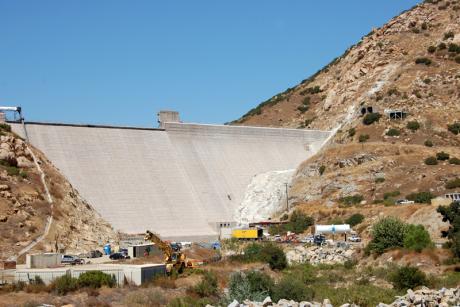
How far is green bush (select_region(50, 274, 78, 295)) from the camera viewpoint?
33375 mm

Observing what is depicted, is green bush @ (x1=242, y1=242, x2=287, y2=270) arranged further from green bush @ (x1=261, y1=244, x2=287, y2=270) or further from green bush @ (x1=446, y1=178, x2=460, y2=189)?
green bush @ (x1=446, y1=178, x2=460, y2=189)

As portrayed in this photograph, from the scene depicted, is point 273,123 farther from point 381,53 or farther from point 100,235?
point 100,235

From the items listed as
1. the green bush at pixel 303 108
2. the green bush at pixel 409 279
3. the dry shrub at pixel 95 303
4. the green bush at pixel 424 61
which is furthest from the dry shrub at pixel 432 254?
the green bush at pixel 303 108

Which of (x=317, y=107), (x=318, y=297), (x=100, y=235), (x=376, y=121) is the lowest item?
(x=318, y=297)

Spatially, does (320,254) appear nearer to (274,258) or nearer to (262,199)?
(274,258)

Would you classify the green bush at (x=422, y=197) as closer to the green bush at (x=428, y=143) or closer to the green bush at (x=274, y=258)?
the green bush at (x=428, y=143)

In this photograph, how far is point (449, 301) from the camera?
25922 mm

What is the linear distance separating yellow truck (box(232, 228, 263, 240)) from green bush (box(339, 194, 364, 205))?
8.95 metres

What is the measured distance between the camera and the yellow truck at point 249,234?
6575cm

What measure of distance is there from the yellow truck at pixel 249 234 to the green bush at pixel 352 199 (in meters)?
8.95

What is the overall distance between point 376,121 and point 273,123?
34.3 meters

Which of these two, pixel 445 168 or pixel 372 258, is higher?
pixel 445 168

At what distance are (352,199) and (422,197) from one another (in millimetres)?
7852

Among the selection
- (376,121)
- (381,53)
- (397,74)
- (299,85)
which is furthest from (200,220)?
(299,85)
